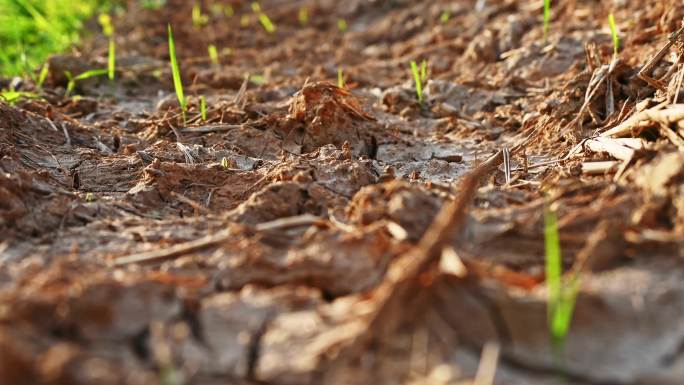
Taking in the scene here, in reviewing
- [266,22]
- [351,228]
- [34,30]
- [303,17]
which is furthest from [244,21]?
[351,228]

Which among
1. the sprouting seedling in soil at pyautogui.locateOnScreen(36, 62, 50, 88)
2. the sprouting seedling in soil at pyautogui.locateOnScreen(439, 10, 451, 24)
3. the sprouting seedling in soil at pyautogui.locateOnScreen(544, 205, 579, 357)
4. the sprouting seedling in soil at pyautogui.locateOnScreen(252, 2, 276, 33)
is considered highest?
the sprouting seedling in soil at pyautogui.locateOnScreen(252, 2, 276, 33)

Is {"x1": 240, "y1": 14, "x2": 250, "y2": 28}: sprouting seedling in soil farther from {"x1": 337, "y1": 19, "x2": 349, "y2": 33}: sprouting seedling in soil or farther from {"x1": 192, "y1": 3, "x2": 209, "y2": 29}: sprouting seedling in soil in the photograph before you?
{"x1": 337, "y1": 19, "x2": 349, "y2": 33}: sprouting seedling in soil

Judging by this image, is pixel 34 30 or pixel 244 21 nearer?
pixel 34 30

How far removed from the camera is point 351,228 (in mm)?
1622

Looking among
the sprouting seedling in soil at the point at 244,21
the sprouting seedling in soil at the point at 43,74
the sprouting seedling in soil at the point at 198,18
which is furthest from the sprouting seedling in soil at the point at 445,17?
the sprouting seedling in soil at the point at 43,74

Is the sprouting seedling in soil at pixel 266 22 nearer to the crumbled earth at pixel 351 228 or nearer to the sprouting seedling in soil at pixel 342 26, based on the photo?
the sprouting seedling in soil at pixel 342 26

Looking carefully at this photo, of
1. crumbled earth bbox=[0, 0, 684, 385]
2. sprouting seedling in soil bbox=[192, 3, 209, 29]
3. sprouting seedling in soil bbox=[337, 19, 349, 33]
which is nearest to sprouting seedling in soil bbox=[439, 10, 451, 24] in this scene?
sprouting seedling in soil bbox=[337, 19, 349, 33]

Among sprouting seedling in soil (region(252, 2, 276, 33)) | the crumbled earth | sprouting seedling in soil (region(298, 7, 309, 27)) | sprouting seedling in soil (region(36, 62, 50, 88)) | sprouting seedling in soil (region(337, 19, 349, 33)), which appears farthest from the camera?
sprouting seedling in soil (region(298, 7, 309, 27))

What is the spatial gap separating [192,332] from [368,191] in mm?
656

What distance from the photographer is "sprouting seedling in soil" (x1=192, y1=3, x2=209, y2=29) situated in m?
5.55

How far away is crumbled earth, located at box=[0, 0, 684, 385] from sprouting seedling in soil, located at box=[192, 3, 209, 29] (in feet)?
6.26

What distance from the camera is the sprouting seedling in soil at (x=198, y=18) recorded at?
5.55m

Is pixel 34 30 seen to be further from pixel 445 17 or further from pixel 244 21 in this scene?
pixel 445 17

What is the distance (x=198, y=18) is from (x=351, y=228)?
4354mm
